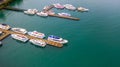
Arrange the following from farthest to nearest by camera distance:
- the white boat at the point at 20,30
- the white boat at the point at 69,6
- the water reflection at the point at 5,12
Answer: the white boat at the point at 69,6 < the water reflection at the point at 5,12 < the white boat at the point at 20,30

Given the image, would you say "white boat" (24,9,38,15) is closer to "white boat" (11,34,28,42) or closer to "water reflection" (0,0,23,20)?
"water reflection" (0,0,23,20)

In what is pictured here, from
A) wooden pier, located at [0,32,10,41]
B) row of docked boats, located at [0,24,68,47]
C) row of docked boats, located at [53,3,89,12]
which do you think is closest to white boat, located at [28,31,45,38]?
row of docked boats, located at [0,24,68,47]

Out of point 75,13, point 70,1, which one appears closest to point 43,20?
point 75,13

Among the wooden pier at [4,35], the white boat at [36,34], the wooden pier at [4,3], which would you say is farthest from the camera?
the wooden pier at [4,3]

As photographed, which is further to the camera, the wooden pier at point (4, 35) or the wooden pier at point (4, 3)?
the wooden pier at point (4, 3)

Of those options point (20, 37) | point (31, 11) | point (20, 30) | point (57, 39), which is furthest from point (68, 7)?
point (20, 37)

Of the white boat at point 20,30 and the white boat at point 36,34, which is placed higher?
the white boat at point 20,30

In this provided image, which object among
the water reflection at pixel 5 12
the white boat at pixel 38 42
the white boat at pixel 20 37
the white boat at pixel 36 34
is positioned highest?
the water reflection at pixel 5 12

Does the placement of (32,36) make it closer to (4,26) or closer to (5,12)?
(4,26)

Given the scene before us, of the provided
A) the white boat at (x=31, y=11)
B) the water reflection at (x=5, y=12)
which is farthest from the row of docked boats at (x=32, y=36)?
the white boat at (x=31, y=11)

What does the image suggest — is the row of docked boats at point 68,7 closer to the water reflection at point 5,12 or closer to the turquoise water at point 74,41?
the turquoise water at point 74,41
